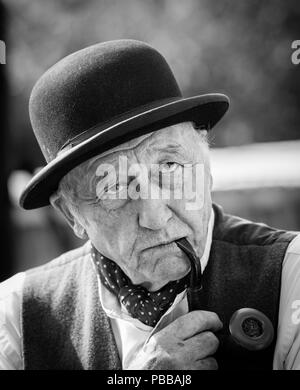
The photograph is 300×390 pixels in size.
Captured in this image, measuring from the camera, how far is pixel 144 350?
1618mm

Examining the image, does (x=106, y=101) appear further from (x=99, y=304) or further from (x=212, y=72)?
(x=212, y=72)

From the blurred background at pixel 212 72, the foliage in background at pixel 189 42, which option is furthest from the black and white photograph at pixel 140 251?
the foliage in background at pixel 189 42

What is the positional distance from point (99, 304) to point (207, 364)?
44cm

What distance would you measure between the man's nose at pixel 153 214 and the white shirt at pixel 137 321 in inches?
10.3

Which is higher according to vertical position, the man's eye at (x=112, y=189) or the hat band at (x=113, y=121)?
the hat band at (x=113, y=121)

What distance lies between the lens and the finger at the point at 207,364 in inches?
60.8

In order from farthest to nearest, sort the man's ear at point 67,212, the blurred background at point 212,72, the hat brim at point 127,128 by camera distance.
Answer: the blurred background at point 212,72
the man's ear at point 67,212
the hat brim at point 127,128

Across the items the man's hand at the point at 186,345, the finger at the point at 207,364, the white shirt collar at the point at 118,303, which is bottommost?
the finger at the point at 207,364

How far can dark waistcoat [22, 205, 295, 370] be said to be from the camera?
5.30 ft

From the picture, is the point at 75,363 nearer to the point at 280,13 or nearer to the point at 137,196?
the point at 137,196

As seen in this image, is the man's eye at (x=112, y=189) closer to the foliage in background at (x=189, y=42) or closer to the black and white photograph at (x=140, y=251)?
the black and white photograph at (x=140, y=251)

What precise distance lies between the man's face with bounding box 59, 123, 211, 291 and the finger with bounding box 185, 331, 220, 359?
0.19m

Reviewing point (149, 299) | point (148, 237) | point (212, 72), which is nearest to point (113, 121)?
point (148, 237)

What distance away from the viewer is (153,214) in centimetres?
154
